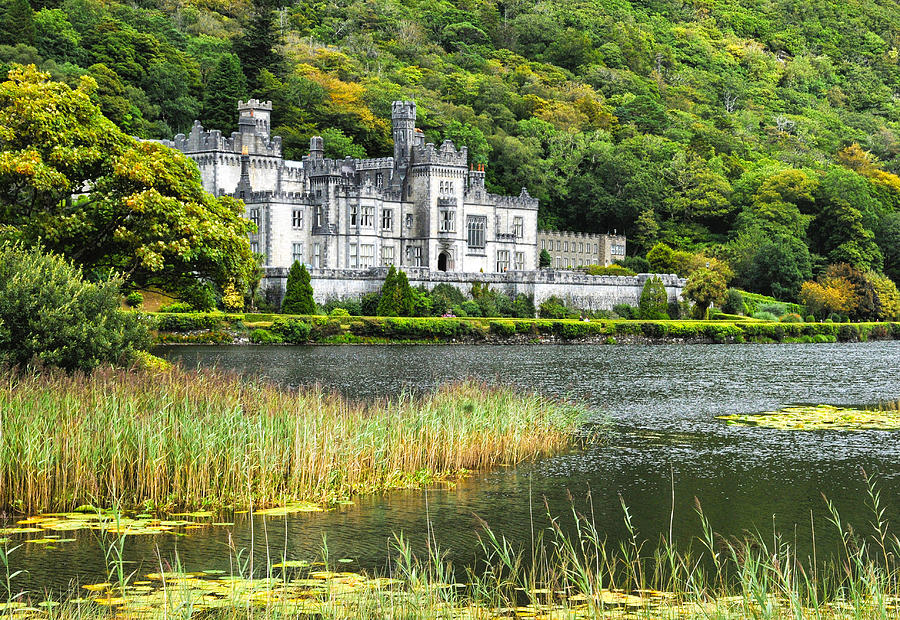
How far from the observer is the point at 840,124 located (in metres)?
152

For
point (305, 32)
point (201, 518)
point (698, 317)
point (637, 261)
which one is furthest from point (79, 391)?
point (305, 32)

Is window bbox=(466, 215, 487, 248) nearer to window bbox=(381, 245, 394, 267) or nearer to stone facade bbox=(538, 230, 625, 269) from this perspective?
window bbox=(381, 245, 394, 267)

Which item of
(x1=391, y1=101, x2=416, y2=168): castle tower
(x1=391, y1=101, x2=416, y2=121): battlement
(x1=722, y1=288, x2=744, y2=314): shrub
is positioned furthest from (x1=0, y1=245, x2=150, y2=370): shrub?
(x1=722, y1=288, x2=744, y2=314): shrub

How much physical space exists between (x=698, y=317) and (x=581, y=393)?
45.2m

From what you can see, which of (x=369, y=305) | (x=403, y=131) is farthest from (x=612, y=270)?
(x=369, y=305)

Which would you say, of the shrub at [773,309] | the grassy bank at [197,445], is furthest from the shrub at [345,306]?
the grassy bank at [197,445]

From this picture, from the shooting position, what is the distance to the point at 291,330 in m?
55.2

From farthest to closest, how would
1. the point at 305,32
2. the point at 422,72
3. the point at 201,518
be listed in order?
the point at 305,32 < the point at 422,72 < the point at 201,518

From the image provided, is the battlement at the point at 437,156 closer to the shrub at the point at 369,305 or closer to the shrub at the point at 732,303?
the shrub at the point at 369,305

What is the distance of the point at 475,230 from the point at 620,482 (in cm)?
6048

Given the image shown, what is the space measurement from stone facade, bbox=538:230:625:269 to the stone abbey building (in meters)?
10.4

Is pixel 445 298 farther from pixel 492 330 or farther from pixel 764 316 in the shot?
pixel 764 316

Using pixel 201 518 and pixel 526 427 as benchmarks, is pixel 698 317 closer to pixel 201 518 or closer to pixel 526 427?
pixel 526 427

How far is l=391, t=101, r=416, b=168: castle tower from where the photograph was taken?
7731cm
